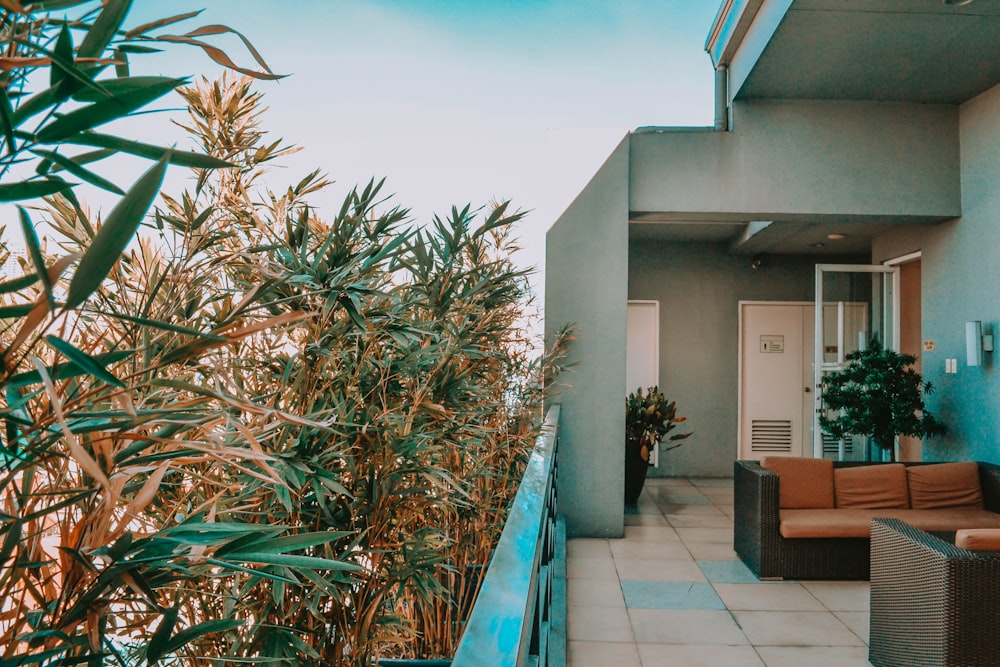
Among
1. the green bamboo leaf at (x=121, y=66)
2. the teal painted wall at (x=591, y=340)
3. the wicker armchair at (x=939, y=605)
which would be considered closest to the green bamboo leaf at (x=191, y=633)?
the green bamboo leaf at (x=121, y=66)

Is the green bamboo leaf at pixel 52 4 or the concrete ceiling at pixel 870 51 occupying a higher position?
the concrete ceiling at pixel 870 51

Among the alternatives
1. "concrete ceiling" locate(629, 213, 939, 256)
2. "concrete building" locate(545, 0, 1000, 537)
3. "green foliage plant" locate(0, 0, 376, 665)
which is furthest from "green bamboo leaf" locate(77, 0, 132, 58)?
"concrete ceiling" locate(629, 213, 939, 256)

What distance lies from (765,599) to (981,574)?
1.44 m

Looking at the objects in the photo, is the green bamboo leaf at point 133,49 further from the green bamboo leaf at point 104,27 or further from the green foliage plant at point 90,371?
the green bamboo leaf at point 104,27

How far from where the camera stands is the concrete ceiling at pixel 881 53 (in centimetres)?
371

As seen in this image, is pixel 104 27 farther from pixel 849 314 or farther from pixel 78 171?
pixel 849 314

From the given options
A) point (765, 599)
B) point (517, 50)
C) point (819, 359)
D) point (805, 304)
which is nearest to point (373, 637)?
point (765, 599)

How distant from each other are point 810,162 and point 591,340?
2221mm

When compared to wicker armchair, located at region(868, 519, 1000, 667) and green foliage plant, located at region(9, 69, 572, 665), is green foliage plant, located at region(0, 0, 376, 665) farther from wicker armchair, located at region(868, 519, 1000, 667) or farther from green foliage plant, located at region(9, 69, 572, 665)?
wicker armchair, located at region(868, 519, 1000, 667)

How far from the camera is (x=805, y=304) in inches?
325

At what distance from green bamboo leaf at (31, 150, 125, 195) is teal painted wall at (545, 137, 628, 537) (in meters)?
4.76

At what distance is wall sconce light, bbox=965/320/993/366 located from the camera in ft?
15.2

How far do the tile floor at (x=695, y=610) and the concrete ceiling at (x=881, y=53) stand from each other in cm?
342

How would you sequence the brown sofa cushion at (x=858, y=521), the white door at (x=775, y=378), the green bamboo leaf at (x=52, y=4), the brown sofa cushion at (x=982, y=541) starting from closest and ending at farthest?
1. the green bamboo leaf at (x=52, y=4)
2. the brown sofa cushion at (x=982, y=541)
3. the brown sofa cushion at (x=858, y=521)
4. the white door at (x=775, y=378)
